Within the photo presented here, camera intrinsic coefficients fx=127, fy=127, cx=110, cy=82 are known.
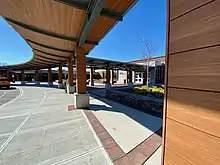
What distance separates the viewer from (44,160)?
3016 millimetres

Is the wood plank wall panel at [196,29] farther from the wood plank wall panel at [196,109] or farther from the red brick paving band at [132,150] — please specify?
the red brick paving band at [132,150]

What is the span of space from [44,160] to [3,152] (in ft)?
4.20

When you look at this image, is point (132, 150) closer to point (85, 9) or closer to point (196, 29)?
point (196, 29)

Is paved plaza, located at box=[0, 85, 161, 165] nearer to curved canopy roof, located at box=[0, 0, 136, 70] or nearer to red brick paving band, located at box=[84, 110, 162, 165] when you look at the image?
red brick paving band, located at box=[84, 110, 162, 165]

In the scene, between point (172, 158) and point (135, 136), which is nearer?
point (172, 158)

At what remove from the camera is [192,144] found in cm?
118

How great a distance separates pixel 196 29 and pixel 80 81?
7035 millimetres

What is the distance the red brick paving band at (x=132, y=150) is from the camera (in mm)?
2977

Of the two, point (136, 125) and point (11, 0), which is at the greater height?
point (11, 0)

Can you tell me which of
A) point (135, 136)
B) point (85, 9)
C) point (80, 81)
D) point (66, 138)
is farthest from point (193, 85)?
point (80, 81)

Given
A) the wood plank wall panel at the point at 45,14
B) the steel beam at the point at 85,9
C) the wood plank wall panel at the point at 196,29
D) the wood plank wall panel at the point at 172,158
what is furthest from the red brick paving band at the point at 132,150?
the wood plank wall panel at the point at 45,14

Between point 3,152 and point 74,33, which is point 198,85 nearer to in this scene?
point 3,152

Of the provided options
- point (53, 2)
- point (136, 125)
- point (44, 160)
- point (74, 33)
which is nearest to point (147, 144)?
point (136, 125)

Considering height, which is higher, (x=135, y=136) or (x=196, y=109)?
(x=196, y=109)
